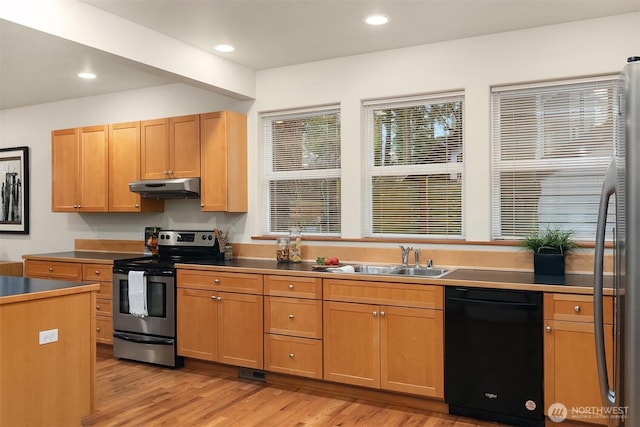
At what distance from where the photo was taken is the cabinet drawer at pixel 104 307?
4.79m

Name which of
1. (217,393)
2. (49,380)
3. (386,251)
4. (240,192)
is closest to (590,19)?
(386,251)

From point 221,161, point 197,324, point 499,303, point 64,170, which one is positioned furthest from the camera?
point 64,170

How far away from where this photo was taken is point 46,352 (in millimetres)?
2846

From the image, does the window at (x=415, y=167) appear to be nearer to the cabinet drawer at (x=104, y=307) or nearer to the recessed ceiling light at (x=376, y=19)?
the recessed ceiling light at (x=376, y=19)

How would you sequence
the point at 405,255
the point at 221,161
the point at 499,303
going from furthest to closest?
the point at 221,161 → the point at 405,255 → the point at 499,303

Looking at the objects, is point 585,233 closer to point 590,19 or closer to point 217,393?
point 590,19

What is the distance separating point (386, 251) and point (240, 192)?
4.72 feet

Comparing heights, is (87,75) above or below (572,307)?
above

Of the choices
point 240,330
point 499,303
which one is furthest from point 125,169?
point 499,303

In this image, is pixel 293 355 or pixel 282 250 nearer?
pixel 293 355

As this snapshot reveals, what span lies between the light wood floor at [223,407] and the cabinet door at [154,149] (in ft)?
5.96

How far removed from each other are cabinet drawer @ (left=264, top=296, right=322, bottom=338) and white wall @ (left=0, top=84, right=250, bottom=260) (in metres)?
1.14

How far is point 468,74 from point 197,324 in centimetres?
285

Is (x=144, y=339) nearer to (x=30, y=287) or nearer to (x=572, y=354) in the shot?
(x=30, y=287)
